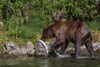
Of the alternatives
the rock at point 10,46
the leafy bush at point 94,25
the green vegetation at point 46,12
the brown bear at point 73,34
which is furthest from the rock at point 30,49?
the leafy bush at point 94,25

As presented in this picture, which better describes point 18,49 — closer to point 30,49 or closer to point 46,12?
point 30,49

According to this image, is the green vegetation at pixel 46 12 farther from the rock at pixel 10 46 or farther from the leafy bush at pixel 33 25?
the rock at pixel 10 46

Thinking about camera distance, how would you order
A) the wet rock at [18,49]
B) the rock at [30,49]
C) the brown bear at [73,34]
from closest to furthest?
the brown bear at [73,34] < the wet rock at [18,49] < the rock at [30,49]

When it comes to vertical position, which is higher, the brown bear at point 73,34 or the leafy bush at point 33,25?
the brown bear at point 73,34

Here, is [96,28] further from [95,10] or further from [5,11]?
[5,11]

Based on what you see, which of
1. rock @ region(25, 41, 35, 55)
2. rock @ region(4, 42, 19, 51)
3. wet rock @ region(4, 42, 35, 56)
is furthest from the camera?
rock @ region(4, 42, 19, 51)

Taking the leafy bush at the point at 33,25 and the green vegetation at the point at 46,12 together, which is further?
the green vegetation at the point at 46,12

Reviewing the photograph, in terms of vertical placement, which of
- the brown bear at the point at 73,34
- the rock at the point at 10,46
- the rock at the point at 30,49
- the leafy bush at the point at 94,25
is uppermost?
the brown bear at the point at 73,34

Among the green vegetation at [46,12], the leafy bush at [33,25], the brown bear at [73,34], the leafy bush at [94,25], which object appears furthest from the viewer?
the leafy bush at [94,25]

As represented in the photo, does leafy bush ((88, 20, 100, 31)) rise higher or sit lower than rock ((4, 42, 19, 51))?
higher

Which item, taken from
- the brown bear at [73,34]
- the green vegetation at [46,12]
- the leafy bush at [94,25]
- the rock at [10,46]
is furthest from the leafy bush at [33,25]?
the brown bear at [73,34]

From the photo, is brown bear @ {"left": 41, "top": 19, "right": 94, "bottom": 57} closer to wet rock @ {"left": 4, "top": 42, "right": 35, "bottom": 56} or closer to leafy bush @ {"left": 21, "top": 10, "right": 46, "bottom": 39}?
wet rock @ {"left": 4, "top": 42, "right": 35, "bottom": 56}

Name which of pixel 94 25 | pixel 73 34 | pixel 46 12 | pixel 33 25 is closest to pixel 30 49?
pixel 73 34

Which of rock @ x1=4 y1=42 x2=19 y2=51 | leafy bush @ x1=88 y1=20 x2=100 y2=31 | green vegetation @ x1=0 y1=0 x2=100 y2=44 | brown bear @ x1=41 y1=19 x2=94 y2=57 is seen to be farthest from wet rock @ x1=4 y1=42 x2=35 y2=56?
leafy bush @ x1=88 y1=20 x2=100 y2=31
